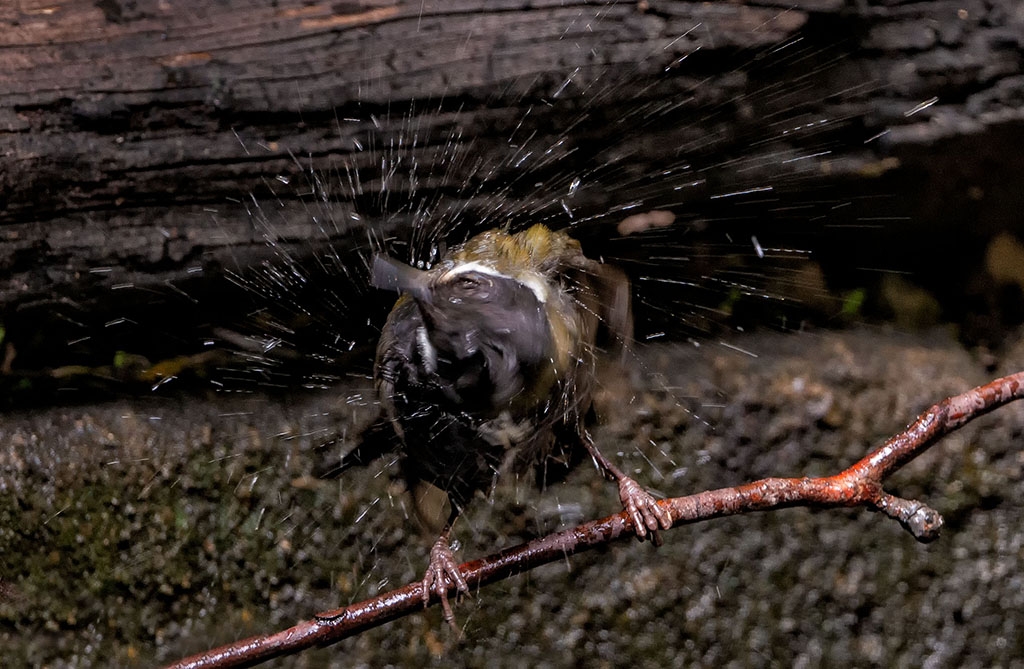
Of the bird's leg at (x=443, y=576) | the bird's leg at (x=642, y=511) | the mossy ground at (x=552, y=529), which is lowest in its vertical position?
the mossy ground at (x=552, y=529)

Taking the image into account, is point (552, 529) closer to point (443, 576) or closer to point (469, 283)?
point (443, 576)

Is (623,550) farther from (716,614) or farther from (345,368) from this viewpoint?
(345,368)

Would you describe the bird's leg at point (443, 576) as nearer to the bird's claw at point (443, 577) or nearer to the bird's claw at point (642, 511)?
the bird's claw at point (443, 577)

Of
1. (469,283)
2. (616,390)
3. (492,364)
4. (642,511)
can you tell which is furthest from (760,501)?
(616,390)

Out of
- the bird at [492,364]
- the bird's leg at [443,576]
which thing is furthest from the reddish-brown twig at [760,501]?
the bird's leg at [443,576]

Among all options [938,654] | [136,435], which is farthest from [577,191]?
[938,654]
